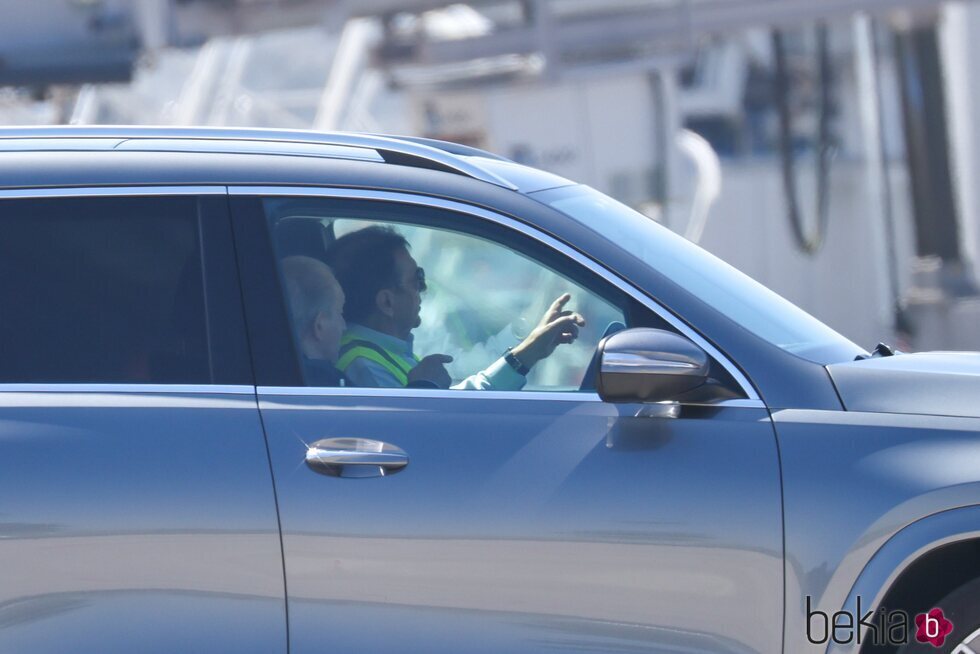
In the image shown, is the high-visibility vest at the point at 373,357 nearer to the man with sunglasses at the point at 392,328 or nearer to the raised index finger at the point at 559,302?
the man with sunglasses at the point at 392,328

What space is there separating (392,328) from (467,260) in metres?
0.28

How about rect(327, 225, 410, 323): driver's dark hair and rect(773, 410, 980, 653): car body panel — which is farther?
rect(327, 225, 410, 323): driver's dark hair

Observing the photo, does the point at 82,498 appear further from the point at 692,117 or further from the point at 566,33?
the point at 692,117

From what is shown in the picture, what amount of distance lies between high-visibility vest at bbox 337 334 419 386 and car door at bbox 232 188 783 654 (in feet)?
0.60

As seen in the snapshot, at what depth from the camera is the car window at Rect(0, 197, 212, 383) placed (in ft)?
10.7

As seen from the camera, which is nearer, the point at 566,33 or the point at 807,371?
the point at 807,371

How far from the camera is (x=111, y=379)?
3.24m

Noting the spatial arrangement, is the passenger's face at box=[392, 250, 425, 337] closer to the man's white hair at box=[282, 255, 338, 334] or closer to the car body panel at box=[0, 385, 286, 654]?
the man's white hair at box=[282, 255, 338, 334]

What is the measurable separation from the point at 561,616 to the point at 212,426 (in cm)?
92

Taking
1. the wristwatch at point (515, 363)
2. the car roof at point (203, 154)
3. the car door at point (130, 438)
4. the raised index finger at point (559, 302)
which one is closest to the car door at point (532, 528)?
the car door at point (130, 438)

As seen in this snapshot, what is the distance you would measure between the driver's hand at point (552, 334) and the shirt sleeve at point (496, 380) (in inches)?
2.1

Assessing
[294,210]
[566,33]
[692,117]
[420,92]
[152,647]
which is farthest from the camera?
[692,117]

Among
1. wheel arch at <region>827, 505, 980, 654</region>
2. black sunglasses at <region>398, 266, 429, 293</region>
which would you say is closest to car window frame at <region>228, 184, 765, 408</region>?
black sunglasses at <region>398, 266, 429, 293</region>

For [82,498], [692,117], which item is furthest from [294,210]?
[692,117]
